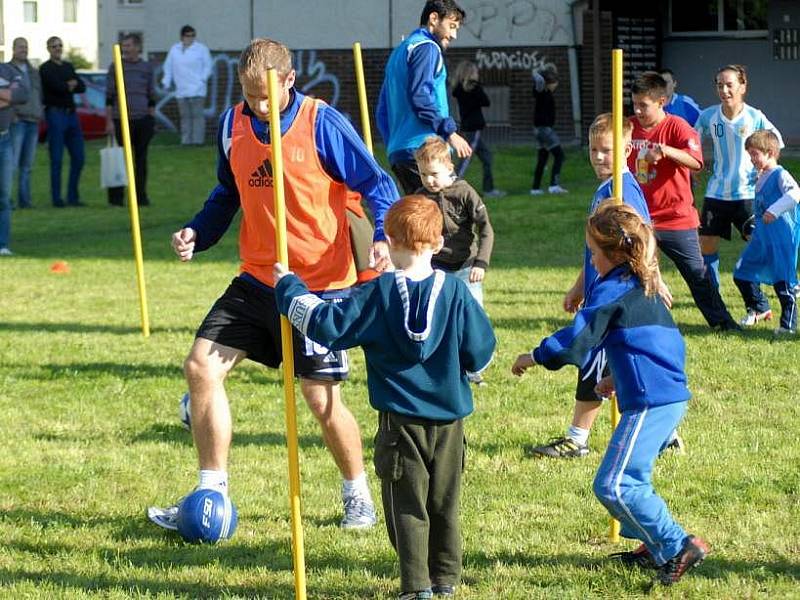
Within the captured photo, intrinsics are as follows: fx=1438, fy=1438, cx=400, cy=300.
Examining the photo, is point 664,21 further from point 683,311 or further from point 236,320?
point 236,320

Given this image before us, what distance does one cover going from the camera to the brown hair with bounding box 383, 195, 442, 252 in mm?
4918

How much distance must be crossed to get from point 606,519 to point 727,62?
77.2 ft

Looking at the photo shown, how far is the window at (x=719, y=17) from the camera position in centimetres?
2795

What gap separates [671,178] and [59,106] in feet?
45.1

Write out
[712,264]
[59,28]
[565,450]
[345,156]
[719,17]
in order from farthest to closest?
[59,28] < [719,17] < [712,264] < [565,450] < [345,156]

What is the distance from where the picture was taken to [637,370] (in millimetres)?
5125

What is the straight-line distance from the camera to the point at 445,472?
507cm

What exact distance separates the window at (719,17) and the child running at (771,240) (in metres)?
17.7

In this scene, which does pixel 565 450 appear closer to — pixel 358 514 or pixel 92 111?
pixel 358 514

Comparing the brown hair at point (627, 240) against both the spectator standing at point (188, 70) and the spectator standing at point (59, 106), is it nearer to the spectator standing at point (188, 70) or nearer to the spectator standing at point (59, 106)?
the spectator standing at point (59, 106)

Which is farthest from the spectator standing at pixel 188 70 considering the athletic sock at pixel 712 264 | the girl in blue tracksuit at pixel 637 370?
the girl in blue tracksuit at pixel 637 370

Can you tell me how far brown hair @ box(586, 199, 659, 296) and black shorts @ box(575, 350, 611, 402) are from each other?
2.00 meters

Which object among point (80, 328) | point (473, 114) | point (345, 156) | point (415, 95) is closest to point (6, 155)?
point (80, 328)

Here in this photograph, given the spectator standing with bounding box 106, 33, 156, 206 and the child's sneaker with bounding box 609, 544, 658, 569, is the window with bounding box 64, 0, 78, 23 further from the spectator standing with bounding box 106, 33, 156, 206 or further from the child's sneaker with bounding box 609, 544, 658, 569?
the child's sneaker with bounding box 609, 544, 658, 569
